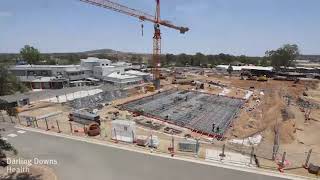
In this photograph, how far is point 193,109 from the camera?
43406 millimetres

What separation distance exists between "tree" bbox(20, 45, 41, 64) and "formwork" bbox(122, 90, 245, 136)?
5380 cm

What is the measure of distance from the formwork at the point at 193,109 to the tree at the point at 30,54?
53802 millimetres

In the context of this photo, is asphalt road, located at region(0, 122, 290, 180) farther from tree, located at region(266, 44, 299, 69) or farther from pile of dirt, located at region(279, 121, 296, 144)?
tree, located at region(266, 44, 299, 69)

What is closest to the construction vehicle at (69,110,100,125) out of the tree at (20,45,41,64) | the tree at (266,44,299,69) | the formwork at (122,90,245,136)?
the formwork at (122,90,245,136)

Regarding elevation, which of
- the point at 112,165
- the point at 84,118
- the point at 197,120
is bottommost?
the point at 197,120

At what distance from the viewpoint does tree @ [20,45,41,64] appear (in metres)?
85.6

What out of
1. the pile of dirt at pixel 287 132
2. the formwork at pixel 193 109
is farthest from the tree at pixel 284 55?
the pile of dirt at pixel 287 132

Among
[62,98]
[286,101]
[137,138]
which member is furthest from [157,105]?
[286,101]

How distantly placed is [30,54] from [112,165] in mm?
80499

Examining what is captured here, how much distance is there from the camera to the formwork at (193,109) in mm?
34656

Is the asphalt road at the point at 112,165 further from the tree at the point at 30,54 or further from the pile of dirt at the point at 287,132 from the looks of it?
the tree at the point at 30,54

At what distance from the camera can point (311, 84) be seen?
72.6 m

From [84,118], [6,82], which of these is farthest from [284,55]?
[6,82]

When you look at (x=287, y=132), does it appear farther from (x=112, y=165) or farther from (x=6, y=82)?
(x=6, y=82)
